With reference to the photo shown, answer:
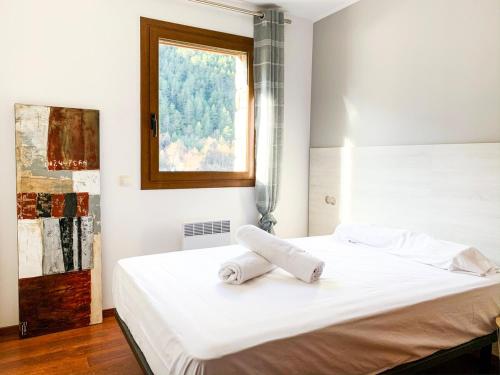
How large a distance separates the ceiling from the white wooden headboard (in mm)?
1287

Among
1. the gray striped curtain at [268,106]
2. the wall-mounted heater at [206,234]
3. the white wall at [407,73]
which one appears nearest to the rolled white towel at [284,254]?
the wall-mounted heater at [206,234]

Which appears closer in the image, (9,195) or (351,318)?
(351,318)

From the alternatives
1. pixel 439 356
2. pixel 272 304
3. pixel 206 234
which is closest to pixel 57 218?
pixel 206 234

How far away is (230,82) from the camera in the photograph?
337cm

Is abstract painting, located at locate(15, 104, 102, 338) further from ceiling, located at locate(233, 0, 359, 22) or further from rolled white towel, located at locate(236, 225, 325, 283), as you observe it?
ceiling, located at locate(233, 0, 359, 22)

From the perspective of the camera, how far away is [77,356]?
7.52 ft

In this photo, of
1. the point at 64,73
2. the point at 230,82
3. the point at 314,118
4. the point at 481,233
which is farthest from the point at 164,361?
the point at 314,118

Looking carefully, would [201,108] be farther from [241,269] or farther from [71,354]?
[71,354]

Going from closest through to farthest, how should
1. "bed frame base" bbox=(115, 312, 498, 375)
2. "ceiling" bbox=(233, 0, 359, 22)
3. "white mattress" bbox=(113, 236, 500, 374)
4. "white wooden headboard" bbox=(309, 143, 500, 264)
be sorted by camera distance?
"white mattress" bbox=(113, 236, 500, 374) → "bed frame base" bbox=(115, 312, 498, 375) → "white wooden headboard" bbox=(309, 143, 500, 264) → "ceiling" bbox=(233, 0, 359, 22)

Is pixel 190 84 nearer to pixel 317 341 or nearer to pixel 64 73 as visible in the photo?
pixel 64 73

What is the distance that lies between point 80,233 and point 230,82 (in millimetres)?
1806

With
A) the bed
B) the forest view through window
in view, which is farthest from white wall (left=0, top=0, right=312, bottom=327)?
the bed

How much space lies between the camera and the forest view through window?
3064mm

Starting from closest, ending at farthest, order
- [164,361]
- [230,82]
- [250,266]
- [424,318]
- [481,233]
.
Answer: [164,361] < [424,318] < [250,266] < [481,233] < [230,82]
